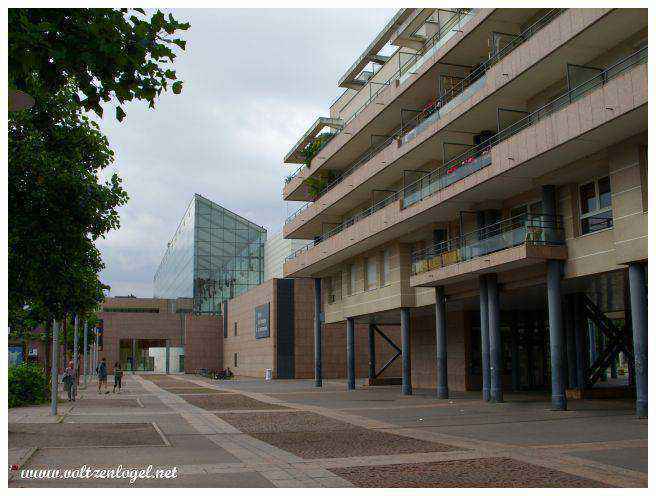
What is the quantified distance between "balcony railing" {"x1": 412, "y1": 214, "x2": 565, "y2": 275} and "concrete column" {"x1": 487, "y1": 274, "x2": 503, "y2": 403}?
1.34 meters

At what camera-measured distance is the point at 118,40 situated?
9.39 m

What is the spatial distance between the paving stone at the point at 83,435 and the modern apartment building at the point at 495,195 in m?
12.0

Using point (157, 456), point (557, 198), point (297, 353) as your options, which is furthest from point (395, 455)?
point (297, 353)

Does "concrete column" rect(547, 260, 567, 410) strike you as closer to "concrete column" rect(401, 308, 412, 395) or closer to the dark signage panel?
"concrete column" rect(401, 308, 412, 395)

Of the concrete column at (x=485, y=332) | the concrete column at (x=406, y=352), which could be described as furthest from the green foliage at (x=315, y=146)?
the concrete column at (x=485, y=332)

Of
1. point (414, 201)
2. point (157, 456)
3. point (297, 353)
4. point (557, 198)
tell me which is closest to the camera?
point (157, 456)

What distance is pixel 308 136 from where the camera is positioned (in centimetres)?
4541

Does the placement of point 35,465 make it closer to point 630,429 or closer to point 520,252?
point 630,429

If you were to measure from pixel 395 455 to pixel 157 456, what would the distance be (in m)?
3.95

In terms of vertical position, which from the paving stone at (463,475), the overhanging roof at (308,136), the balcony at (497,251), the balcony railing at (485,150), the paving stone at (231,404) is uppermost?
the overhanging roof at (308,136)

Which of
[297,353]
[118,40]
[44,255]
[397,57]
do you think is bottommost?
[297,353]

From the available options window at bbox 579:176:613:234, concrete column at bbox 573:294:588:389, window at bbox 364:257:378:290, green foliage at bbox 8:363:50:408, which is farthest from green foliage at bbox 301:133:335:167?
window at bbox 579:176:613:234

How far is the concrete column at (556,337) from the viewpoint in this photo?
21.4 metres

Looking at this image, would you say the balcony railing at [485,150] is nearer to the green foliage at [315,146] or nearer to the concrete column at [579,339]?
the concrete column at [579,339]
